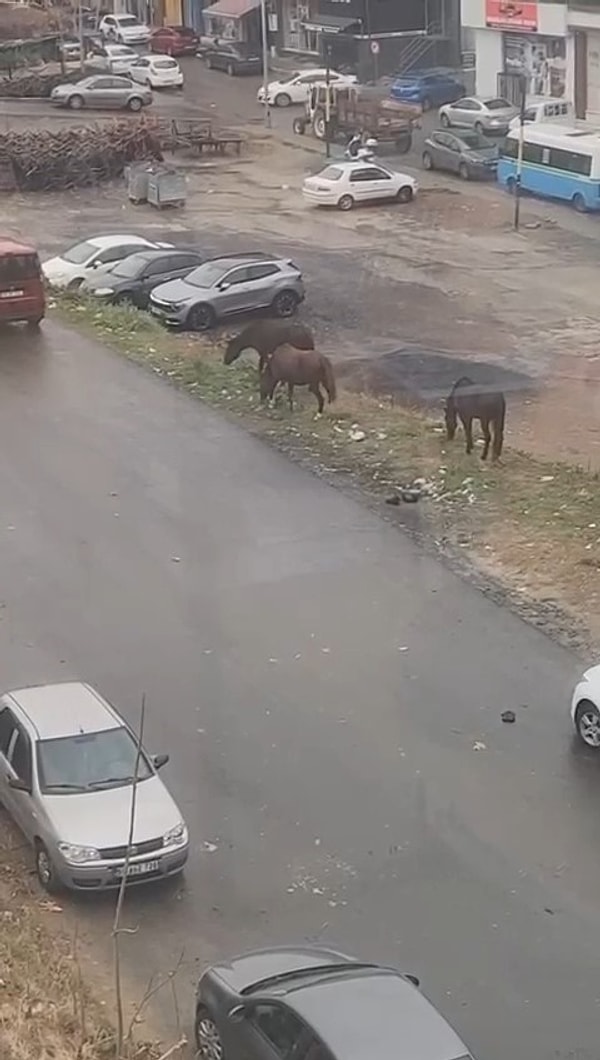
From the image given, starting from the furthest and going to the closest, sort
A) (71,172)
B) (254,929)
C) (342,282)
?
(71,172) < (342,282) < (254,929)

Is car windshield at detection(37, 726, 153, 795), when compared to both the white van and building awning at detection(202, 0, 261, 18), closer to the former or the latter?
the white van

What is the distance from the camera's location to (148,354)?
1027 inches

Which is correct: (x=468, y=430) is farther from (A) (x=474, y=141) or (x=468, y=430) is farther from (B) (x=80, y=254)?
(A) (x=474, y=141)

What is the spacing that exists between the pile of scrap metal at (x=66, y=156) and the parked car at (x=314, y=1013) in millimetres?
34274

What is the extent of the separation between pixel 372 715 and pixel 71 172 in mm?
30138

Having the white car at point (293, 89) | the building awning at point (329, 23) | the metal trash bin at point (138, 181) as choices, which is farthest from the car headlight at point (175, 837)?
the building awning at point (329, 23)

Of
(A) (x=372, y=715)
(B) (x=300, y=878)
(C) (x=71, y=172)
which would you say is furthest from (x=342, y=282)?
(B) (x=300, y=878)

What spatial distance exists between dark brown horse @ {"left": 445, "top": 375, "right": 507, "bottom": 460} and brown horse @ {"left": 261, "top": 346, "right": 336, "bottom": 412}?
2103mm

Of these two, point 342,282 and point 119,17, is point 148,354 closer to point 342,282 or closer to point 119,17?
point 342,282

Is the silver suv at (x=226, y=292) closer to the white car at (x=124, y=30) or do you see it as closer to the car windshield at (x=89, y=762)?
the car windshield at (x=89, y=762)

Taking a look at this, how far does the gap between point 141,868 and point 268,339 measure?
45.4 feet

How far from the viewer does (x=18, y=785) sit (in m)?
12.5

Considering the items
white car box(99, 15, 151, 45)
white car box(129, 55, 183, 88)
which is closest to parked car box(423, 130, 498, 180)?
white car box(129, 55, 183, 88)

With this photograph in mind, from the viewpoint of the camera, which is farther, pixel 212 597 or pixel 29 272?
pixel 29 272
